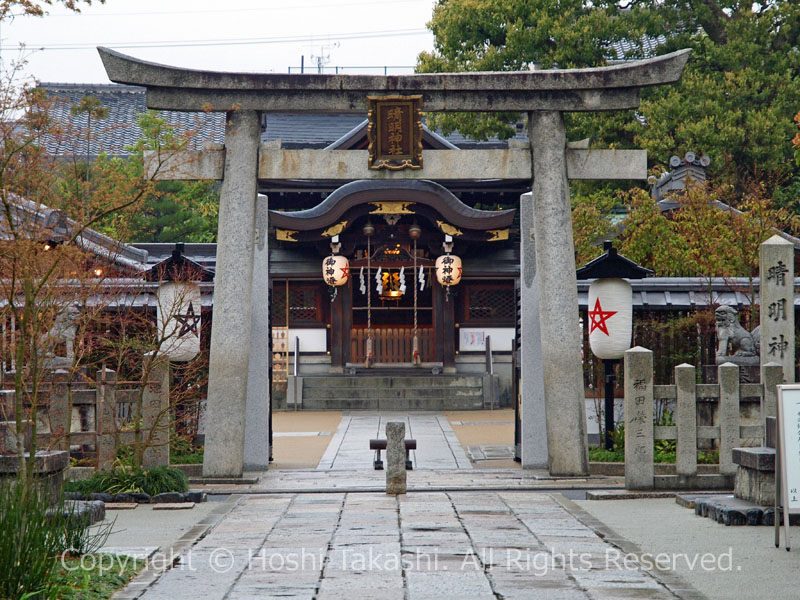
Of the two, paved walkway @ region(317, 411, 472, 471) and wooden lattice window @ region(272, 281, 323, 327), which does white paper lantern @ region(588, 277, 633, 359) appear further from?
wooden lattice window @ region(272, 281, 323, 327)

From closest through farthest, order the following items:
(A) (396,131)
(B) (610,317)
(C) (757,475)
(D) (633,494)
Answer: (C) (757,475) → (D) (633,494) → (A) (396,131) → (B) (610,317)

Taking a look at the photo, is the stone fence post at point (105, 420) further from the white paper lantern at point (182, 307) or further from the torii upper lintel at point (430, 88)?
the torii upper lintel at point (430, 88)

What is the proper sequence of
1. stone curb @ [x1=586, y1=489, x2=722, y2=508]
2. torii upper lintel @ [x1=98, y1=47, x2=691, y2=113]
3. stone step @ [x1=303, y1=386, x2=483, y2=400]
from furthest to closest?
stone step @ [x1=303, y1=386, x2=483, y2=400] → torii upper lintel @ [x1=98, y1=47, x2=691, y2=113] → stone curb @ [x1=586, y1=489, x2=722, y2=508]

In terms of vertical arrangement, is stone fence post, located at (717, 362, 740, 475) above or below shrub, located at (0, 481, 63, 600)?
above

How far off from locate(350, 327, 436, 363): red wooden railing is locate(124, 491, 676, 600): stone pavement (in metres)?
16.8

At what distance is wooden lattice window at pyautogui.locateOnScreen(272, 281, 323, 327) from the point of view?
1129 inches

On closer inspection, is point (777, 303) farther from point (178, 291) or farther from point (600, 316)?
point (178, 291)

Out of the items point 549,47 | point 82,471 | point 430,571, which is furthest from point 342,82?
point 549,47

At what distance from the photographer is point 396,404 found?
26.2 meters

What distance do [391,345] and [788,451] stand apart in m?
20.3

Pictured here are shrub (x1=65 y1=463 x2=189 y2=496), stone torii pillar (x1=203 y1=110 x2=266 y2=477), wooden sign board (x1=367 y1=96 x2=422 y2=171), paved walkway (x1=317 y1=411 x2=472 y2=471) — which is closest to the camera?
shrub (x1=65 y1=463 x2=189 y2=496)

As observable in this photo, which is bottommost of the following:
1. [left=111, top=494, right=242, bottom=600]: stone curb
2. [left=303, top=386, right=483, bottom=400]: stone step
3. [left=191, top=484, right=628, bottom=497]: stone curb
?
[left=111, top=494, right=242, bottom=600]: stone curb

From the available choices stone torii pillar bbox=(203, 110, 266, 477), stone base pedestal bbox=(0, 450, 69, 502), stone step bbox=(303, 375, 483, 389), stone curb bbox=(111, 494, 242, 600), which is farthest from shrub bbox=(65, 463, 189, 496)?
stone step bbox=(303, 375, 483, 389)

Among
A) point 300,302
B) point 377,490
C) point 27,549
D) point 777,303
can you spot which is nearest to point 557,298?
point 777,303
